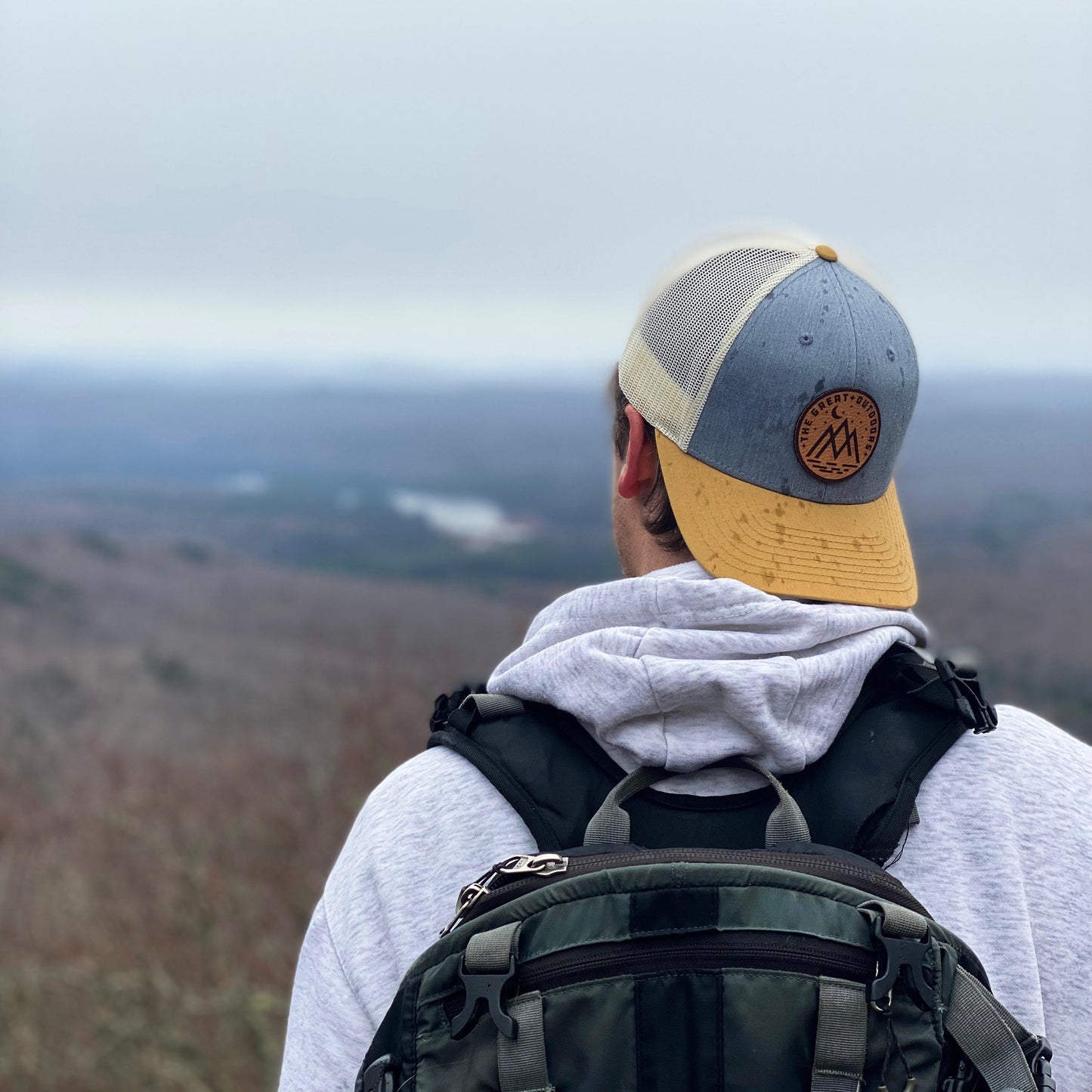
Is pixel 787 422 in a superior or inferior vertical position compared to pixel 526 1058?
superior

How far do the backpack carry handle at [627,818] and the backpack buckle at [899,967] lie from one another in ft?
0.39

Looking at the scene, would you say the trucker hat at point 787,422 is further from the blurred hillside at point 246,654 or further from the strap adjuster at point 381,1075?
the blurred hillside at point 246,654

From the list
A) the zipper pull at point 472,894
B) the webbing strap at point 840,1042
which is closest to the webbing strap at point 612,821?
the zipper pull at point 472,894

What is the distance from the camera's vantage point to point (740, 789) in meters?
1.14

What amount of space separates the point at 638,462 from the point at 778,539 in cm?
19

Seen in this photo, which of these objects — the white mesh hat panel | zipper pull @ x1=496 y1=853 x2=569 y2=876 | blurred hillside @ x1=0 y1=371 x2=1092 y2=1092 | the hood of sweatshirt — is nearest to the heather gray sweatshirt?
the hood of sweatshirt

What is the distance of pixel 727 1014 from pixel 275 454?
76.8 feet

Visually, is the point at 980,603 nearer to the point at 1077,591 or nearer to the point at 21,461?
the point at 1077,591

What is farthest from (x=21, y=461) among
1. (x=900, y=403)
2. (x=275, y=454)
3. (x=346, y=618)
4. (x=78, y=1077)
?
(x=900, y=403)

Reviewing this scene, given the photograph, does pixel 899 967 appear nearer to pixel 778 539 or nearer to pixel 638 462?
pixel 778 539

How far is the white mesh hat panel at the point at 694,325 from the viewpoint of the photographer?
4.13 feet

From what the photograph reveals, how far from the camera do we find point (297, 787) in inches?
463

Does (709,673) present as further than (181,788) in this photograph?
No

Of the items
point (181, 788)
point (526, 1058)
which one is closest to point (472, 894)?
point (526, 1058)
